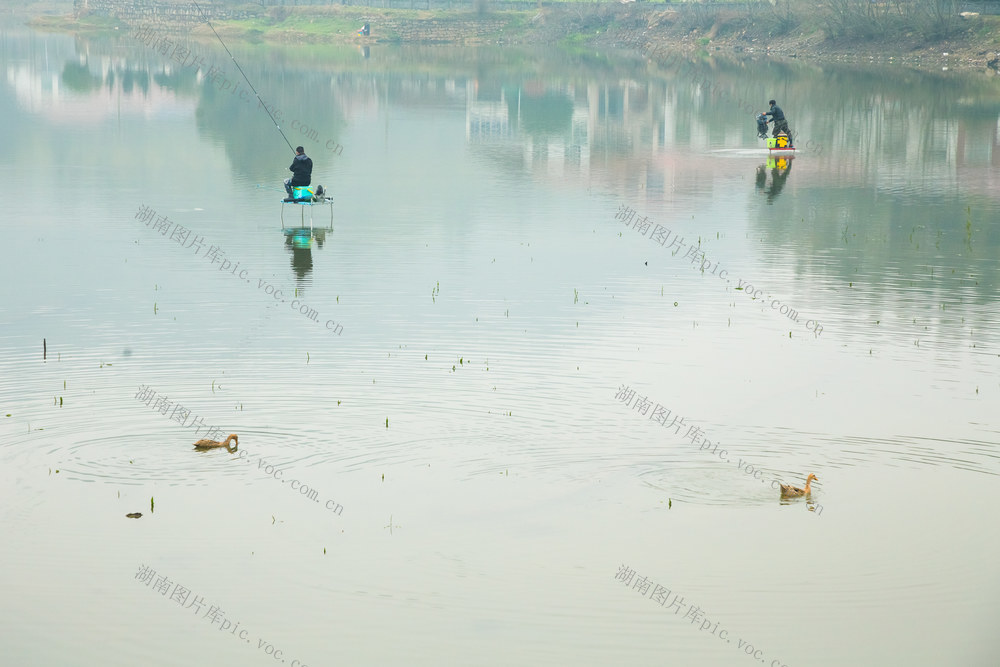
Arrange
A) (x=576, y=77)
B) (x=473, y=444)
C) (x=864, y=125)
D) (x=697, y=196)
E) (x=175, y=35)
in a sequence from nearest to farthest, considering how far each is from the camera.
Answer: (x=473, y=444) < (x=697, y=196) < (x=864, y=125) < (x=576, y=77) < (x=175, y=35)

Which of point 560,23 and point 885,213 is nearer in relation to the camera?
point 885,213

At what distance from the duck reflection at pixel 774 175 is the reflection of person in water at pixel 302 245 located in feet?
38.9

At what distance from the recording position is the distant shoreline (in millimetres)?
108500

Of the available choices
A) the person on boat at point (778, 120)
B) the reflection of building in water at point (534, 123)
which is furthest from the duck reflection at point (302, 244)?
the person on boat at point (778, 120)

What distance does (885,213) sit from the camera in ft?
100

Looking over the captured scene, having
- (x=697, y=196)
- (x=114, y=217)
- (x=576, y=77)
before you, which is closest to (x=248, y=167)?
(x=114, y=217)

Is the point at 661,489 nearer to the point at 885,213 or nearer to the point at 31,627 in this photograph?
the point at 31,627

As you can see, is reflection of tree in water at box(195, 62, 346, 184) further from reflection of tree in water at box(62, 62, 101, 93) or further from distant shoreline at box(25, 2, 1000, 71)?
distant shoreline at box(25, 2, 1000, 71)

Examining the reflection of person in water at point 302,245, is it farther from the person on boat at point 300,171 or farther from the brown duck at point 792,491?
the brown duck at point 792,491

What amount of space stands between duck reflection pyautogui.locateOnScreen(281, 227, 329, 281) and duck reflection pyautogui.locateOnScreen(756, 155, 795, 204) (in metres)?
11.8

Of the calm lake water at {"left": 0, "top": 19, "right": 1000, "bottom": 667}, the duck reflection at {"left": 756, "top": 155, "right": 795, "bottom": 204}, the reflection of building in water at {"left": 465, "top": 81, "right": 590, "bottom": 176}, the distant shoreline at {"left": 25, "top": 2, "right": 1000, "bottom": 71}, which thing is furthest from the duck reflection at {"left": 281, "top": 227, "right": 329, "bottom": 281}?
the distant shoreline at {"left": 25, "top": 2, "right": 1000, "bottom": 71}

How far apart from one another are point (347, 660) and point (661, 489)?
4.19m

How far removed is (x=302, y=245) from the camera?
26.1 meters

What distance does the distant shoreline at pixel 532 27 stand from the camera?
108500 mm
